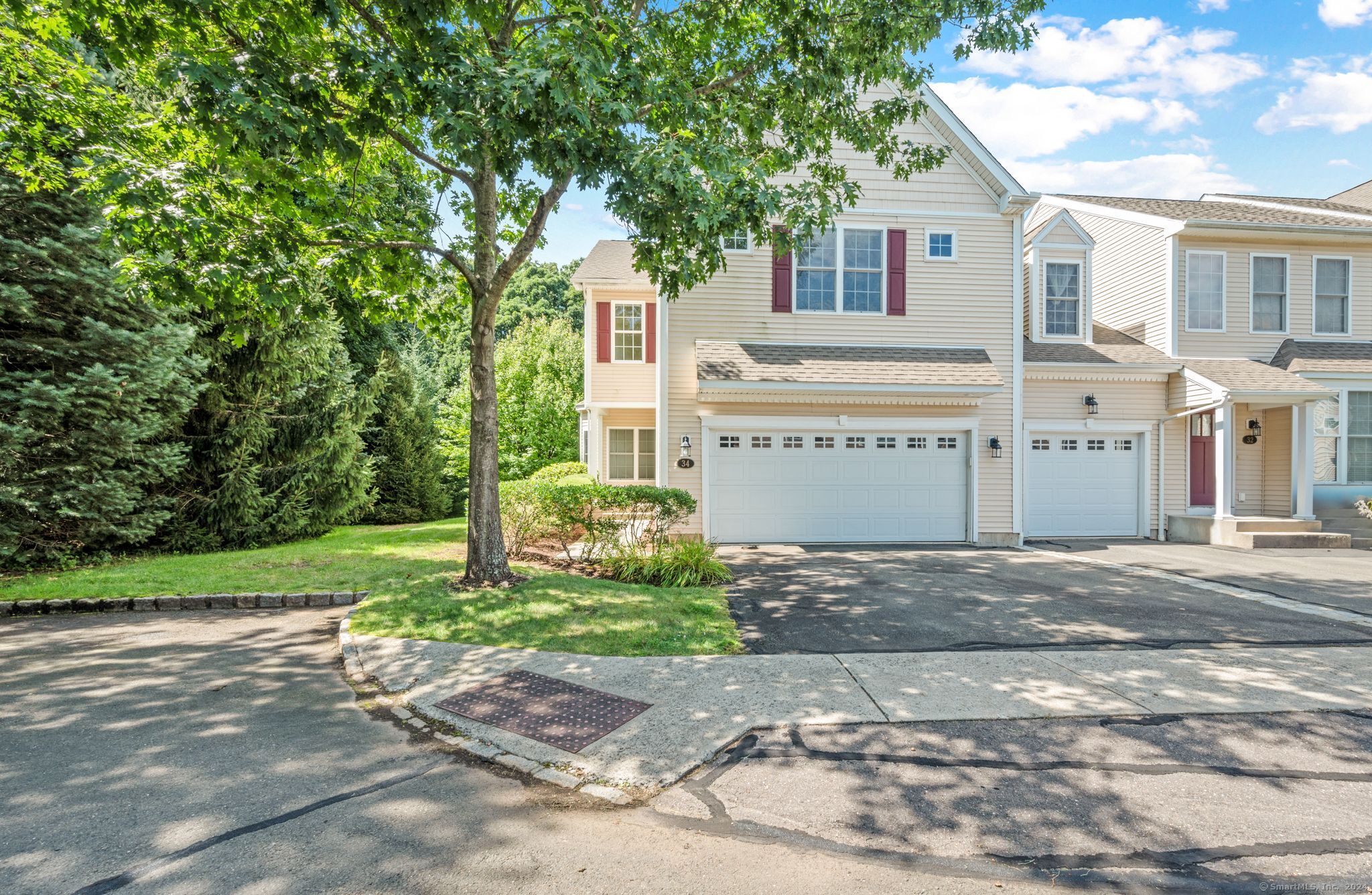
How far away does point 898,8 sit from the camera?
7.48 metres

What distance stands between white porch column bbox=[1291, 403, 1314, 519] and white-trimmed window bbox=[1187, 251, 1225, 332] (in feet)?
7.57

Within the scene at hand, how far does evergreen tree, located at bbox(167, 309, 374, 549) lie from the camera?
11188 millimetres

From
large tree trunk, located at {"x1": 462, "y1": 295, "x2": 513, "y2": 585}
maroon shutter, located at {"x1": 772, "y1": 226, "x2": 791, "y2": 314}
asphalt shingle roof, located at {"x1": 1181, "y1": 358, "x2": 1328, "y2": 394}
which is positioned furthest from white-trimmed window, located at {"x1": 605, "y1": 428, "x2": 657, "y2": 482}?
asphalt shingle roof, located at {"x1": 1181, "y1": 358, "x2": 1328, "y2": 394}

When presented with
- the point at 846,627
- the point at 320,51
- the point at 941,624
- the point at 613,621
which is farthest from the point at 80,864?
the point at 320,51

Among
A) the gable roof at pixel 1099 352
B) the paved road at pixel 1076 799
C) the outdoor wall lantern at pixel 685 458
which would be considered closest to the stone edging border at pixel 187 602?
the outdoor wall lantern at pixel 685 458

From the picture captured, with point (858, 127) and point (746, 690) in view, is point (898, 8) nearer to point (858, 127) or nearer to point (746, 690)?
point (858, 127)

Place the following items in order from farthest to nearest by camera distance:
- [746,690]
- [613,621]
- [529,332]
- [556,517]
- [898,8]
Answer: [529,332]
[556,517]
[898,8]
[613,621]
[746,690]

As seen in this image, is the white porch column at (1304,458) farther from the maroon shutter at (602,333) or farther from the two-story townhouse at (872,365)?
the maroon shutter at (602,333)

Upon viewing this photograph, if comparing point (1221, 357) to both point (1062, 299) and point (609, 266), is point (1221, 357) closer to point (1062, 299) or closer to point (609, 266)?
point (1062, 299)

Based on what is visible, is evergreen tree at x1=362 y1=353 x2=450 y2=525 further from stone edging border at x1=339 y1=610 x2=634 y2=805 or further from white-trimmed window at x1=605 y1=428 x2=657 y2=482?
stone edging border at x1=339 y1=610 x2=634 y2=805

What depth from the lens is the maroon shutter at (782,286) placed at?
12125mm

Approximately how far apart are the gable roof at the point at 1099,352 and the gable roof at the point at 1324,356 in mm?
2597

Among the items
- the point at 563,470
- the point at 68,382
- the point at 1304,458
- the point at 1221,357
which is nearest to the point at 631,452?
the point at 563,470

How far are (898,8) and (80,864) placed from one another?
32.7 feet
